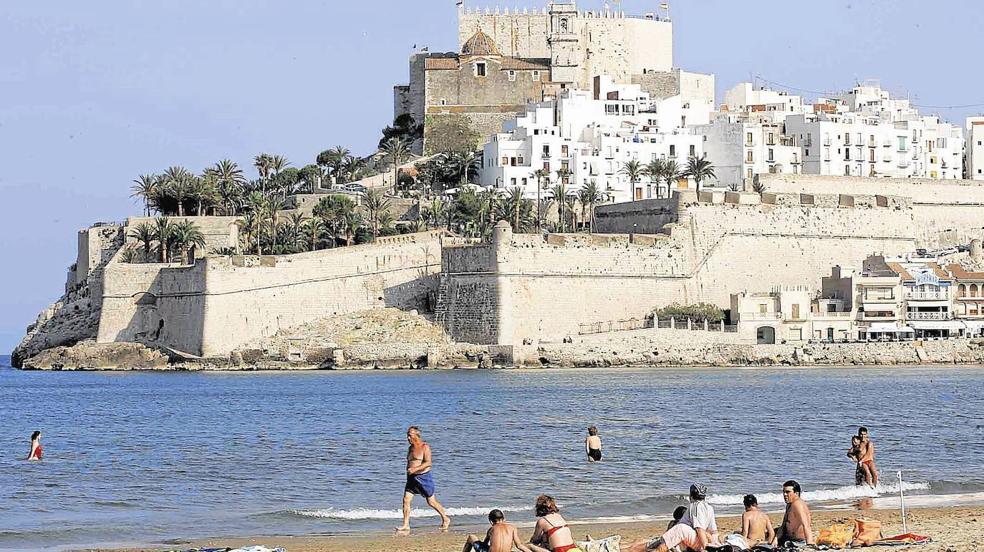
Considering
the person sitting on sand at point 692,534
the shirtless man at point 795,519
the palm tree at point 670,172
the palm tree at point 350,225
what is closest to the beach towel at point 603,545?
the person sitting on sand at point 692,534

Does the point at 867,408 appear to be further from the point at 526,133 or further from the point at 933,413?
the point at 526,133

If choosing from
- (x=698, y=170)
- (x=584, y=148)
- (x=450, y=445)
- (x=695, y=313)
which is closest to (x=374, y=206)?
(x=584, y=148)

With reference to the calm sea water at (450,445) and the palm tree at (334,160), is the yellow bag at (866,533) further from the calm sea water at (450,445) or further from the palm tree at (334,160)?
the palm tree at (334,160)

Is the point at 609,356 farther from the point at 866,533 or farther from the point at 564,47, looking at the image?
the point at 866,533

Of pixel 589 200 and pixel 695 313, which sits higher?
pixel 589 200

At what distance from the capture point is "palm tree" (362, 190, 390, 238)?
52228 mm

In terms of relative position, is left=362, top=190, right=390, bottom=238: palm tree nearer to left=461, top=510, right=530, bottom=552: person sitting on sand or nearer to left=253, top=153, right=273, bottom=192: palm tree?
left=253, top=153, right=273, bottom=192: palm tree

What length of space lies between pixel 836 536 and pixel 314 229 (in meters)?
38.5

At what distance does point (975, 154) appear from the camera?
62.3m

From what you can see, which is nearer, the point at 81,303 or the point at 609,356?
the point at 609,356

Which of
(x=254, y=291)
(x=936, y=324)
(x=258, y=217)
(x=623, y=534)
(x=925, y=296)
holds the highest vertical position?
(x=258, y=217)

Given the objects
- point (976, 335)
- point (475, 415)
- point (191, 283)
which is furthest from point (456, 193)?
point (475, 415)

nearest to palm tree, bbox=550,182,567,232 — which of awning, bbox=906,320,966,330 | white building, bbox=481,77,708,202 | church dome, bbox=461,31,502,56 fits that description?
white building, bbox=481,77,708,202

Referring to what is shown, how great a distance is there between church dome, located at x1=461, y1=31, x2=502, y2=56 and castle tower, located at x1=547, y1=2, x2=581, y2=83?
7.40ft
